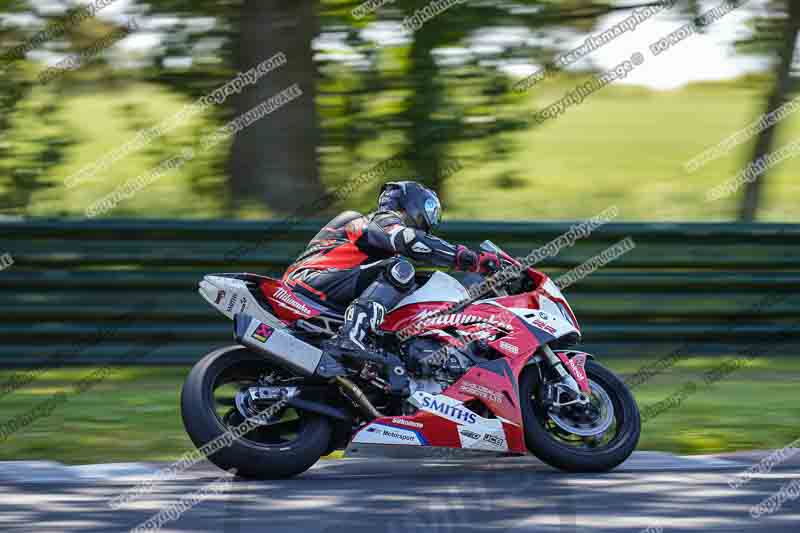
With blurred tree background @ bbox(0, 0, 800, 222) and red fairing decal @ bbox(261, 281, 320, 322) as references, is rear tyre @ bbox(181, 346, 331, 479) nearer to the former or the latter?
red fairing decal @ bbox(261, 281, 320, 322)

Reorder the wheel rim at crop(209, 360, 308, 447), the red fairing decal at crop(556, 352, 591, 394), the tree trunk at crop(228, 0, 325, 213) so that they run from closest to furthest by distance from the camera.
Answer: the wheel rim at crop(209, 360, 308, 447) < the red fairing decal at crop(556, 352, 591, 394) < the tree trunk at crop(228, 0, 325, 213)

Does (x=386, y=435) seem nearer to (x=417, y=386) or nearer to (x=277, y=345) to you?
(x=417, y=386)

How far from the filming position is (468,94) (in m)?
11.5

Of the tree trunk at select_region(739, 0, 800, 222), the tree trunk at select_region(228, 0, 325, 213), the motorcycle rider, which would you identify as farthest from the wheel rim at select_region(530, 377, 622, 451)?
the tree trunk at select_region(739, 0, 800, 222)

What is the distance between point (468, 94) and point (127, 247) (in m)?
3.90

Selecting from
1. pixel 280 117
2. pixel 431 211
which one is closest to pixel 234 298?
pixel 431 211

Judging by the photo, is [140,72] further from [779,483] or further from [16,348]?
[779,483]

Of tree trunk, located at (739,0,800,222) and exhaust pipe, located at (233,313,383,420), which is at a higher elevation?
exhaust pipe, located at (233,313,383,420)

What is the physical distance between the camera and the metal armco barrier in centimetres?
912

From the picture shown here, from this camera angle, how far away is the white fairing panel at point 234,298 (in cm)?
638

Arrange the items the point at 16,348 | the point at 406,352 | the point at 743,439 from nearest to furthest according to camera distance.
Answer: the point at 406,352 < the point at 743,439 < the point at 16,348

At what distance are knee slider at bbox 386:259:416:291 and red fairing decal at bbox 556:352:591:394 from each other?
943 millimetres

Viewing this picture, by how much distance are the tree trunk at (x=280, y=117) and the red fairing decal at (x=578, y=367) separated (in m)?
5.02

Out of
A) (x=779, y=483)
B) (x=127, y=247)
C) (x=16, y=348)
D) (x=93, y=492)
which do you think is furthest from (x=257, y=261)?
(x=779, y=483)
